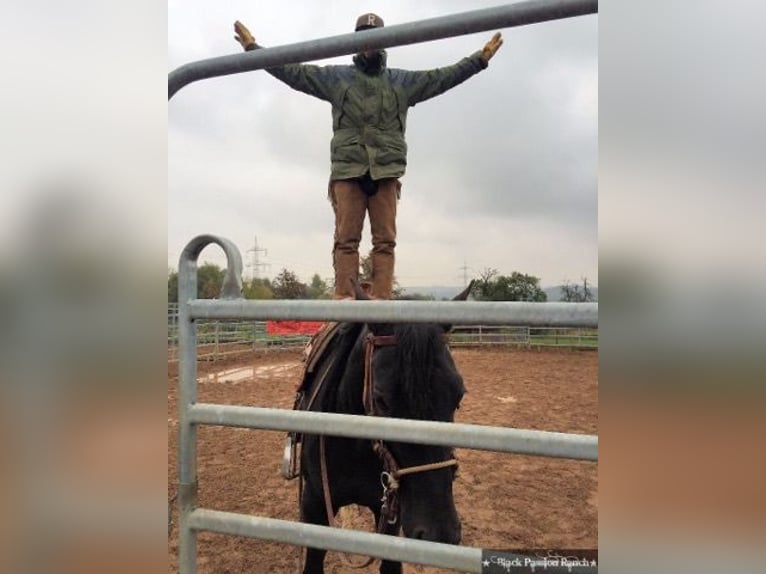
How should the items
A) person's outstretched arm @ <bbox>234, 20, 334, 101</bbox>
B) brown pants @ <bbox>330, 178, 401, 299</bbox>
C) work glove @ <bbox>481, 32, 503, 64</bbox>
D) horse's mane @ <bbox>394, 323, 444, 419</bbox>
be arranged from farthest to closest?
brown pants @ <bbox>330, 178, 401, 299</bbox>
person's outstretched arm @ <bbox>234, 20, 334, 101</bbox>
work glove @ <bbox>481, 32, 503, 64</bbox>
horse's mane @ <bbox>394, 323, 444, 419</bbox>

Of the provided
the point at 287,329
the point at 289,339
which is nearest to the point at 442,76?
the point at 289,339

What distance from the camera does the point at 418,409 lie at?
72.6 inches

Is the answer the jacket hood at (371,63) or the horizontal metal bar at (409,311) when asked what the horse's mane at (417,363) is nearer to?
the horizontal metal bar at (409,311)

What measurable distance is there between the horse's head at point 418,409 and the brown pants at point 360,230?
1032mm

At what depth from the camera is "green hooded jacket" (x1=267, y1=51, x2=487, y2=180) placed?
2.91 meters

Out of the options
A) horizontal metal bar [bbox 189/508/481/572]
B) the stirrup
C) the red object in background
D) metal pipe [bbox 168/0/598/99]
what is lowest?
the red object in background

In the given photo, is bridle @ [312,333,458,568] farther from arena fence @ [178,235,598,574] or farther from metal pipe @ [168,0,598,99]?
metal pipe @ [168,0,598,99]

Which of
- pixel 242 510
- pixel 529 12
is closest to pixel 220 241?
pixel 529 12

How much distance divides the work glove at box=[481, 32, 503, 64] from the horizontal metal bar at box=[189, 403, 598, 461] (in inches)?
77.8

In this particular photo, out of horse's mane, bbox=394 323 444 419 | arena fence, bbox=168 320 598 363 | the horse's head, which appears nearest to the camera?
the horse's head

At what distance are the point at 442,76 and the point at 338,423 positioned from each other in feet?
7.39

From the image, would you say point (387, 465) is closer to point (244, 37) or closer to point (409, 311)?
point (409, 311)

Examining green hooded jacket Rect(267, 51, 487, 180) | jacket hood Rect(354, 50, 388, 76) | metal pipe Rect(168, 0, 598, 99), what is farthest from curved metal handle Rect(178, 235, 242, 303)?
jacket hood Rect(354, 50, 388, 76)
